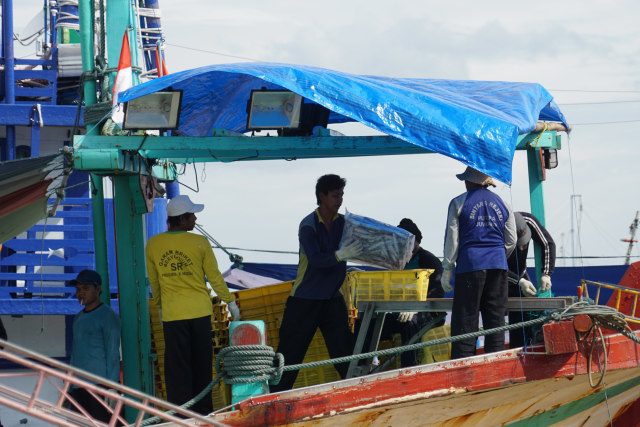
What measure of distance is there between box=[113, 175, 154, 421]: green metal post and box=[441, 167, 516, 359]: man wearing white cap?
2679mm

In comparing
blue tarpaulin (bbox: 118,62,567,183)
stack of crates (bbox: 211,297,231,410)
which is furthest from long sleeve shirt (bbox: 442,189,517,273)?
stack of crates (bbox: 211,297,231,410)

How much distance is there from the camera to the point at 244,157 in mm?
8305

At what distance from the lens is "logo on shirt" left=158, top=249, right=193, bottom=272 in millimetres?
6777

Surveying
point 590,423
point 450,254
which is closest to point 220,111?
point 450,254

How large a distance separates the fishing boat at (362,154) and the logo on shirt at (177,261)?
2.70 ft

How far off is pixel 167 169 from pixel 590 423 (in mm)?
4514

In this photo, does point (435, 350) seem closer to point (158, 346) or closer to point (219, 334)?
point (219, 334)

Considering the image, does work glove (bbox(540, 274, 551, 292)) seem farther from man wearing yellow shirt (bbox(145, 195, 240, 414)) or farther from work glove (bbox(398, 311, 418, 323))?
man wearing yellow shirt (bbox(145, 195, 240, 414))

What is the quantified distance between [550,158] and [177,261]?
344 cm

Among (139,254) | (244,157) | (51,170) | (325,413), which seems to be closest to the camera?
(325,413)

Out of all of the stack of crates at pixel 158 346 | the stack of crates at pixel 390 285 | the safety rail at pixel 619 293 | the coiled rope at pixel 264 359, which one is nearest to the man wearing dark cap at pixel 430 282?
the stack of crates at pixel 390 285

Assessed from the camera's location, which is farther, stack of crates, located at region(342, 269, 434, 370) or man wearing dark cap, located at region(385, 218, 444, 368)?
man wearing dark cap, located at region(385, 218, 444, 368)

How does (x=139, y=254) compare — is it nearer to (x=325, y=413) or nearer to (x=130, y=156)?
(x=130, y=156)

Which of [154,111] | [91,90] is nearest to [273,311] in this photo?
[154,111]
